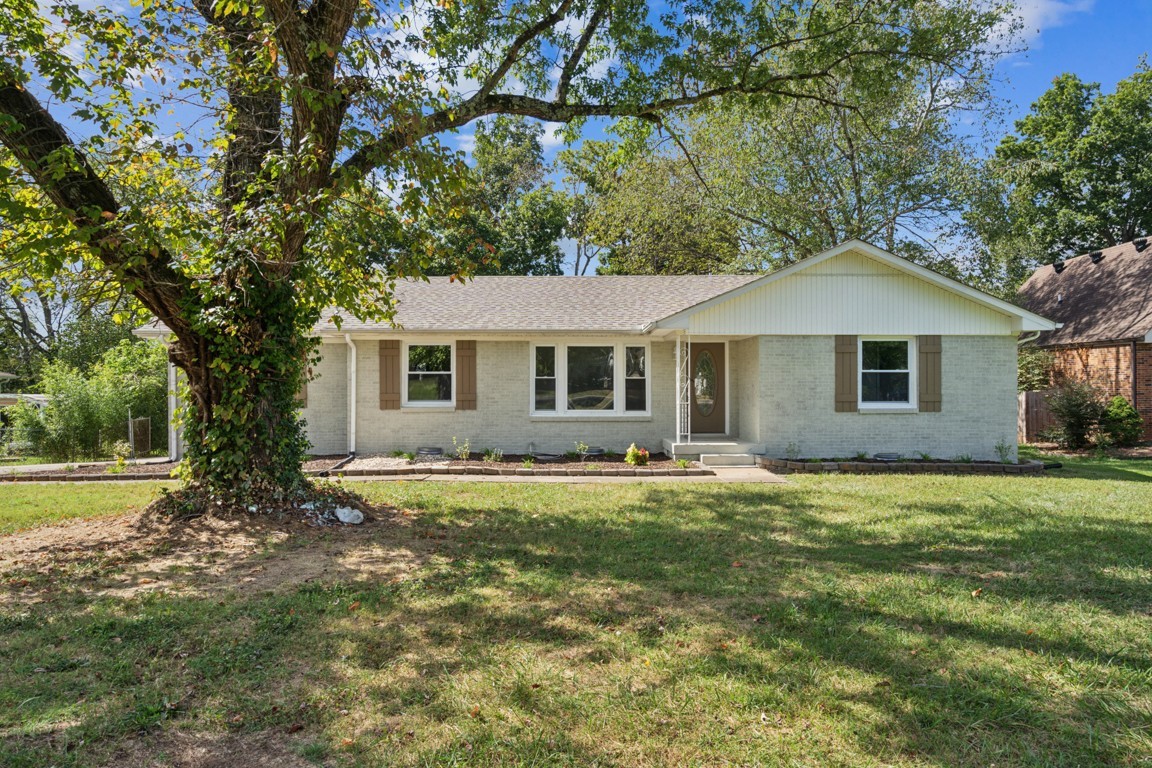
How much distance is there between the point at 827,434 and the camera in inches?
523

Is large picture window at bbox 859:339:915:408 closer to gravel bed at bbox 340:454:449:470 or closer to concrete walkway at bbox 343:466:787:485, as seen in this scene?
concrete walkway at bbox 343:466:787:485

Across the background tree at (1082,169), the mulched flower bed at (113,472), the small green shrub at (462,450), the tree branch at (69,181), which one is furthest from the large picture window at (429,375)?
the background tree at (1082,169)

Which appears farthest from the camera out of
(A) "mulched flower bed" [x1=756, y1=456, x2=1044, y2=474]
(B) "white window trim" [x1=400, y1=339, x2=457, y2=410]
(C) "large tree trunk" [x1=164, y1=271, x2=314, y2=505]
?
(B) "white window trim" [x1=400, y1=339, x2=457, y2=410]

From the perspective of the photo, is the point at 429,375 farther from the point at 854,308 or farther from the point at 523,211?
the point at 523,211

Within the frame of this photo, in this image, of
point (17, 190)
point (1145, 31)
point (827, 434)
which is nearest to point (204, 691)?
point (17, 190)

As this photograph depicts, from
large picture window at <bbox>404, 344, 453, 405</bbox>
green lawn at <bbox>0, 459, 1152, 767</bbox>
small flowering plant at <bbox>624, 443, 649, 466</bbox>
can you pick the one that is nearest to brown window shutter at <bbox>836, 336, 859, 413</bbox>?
small flowering plant at <bbox>624, 443, 649, 466</bbox>

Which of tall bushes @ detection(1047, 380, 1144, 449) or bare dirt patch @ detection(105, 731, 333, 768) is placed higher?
tall bushes @ detection(1047, 380, 1144, 449)

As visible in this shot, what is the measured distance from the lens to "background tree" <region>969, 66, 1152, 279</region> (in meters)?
28.9

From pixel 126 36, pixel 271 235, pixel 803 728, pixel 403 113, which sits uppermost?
pixel 126 36

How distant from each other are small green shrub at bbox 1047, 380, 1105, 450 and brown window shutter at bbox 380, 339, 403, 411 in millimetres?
15741

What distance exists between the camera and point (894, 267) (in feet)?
42.8

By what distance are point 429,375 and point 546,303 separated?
3.25 m

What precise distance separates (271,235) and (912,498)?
8.87 m

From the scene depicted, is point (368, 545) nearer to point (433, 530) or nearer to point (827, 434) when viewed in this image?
point (433, 530)
